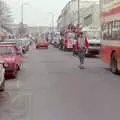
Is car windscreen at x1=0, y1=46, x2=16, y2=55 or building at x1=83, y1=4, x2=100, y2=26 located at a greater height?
building at x1=83, y1=4, x2=100, y2=26

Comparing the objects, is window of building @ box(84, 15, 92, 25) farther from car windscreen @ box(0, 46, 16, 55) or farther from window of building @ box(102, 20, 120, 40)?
car windscreen @ box(0, 46, 16, 55)

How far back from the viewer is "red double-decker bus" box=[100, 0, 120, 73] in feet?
62.3

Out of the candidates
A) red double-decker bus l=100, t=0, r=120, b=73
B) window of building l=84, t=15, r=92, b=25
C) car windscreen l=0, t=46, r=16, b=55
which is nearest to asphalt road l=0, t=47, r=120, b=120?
red double-decker bus l=100, t=0, r=120, b=73

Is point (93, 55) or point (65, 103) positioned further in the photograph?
point (93, 55)

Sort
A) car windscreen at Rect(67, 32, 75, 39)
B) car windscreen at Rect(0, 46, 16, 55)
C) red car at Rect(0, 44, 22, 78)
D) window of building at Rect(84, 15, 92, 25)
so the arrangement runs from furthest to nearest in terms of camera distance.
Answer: window of building at Rect(84, 15, 92, 25), car windscreen at Rect(67, 32, 75, 39), car windscreen at Rect(0, 46, 16, 55), red car at Rect(0, 44, 22, 78)

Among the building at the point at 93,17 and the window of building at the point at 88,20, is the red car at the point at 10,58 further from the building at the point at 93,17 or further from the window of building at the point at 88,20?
the window of building at the point at 88,20

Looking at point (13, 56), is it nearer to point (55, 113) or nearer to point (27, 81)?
point (27, 81)

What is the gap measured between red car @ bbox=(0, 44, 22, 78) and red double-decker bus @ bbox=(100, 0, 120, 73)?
4470mm

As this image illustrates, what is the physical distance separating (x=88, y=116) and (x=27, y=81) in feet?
25.0

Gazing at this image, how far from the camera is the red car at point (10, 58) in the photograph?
17609mm

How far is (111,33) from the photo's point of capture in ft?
66.0

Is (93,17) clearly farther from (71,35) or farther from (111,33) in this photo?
(111,33)

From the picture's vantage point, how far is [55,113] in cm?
1001

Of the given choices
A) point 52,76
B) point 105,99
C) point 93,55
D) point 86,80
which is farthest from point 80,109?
point 93,55
